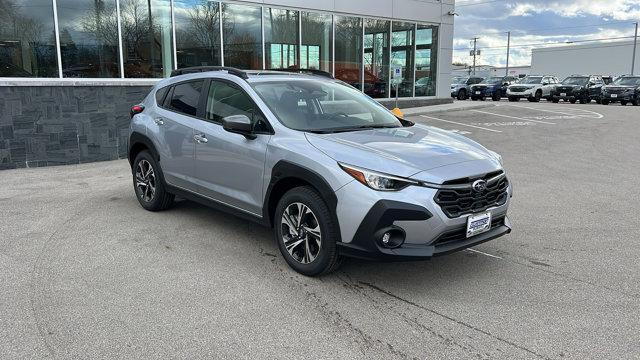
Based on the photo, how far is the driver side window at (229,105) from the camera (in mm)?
4840

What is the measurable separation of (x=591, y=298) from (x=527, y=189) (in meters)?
4.04

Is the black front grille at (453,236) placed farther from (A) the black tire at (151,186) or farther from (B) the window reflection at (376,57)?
(B) the window reflection at (376,57)

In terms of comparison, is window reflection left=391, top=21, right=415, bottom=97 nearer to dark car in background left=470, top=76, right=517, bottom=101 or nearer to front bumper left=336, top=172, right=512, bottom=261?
dark car in background left=470, top=76, right=517, bottom=101

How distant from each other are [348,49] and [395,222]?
51.3 ft

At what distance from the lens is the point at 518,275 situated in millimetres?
4422

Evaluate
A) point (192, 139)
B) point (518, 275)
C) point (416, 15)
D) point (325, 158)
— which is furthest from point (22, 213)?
point (416, 15)

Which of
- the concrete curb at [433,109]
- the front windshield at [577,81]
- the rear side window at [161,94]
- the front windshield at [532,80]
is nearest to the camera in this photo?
the rear side window at [161,94]

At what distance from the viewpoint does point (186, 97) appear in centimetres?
590

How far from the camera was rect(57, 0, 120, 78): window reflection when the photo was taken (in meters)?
11.5

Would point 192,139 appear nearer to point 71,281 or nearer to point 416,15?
point 71,281

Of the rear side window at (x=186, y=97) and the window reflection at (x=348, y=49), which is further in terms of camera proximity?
the window reflection at (x=348, y=49)

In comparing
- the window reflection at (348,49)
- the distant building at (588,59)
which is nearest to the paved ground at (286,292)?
the window reflection at (348,49)

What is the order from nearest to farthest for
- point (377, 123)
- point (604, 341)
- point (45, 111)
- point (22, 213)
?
point (604, 341), point (377, 123), point (22, 213), point (45, 111)

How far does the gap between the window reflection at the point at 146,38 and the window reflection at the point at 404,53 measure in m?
9.50
